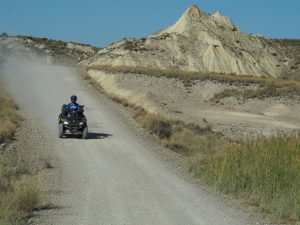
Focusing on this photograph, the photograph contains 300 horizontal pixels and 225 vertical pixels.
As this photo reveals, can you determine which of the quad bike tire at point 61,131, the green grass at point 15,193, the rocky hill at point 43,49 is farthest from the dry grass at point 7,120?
the rocky hill at point 43,49

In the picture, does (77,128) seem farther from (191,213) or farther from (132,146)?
(191,213)

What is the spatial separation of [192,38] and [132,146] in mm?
61934

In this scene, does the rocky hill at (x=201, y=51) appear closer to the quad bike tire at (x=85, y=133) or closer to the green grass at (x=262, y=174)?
the quad bike tire at (x=85, y=133)

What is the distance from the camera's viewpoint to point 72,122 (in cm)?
2245

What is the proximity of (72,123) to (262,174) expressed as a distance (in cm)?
1064

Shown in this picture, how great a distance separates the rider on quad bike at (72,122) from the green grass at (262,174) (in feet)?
22.2

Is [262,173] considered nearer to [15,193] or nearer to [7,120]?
[15,193]

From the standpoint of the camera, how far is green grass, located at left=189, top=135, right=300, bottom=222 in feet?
40.3

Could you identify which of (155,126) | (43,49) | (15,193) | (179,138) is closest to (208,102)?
(155,126)

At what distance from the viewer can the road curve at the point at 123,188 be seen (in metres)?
11.1

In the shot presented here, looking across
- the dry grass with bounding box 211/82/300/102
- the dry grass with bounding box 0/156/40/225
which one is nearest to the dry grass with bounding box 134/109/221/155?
the dry grass with bounding box 0/156/40/225

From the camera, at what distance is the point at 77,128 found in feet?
74.2

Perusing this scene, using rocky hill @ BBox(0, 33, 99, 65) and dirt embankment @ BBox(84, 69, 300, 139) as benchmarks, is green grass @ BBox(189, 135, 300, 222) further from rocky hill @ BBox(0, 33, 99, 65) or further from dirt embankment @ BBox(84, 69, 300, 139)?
rocky hill @ BBox(0, 33, 99, 65)

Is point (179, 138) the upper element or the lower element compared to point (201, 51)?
lower
